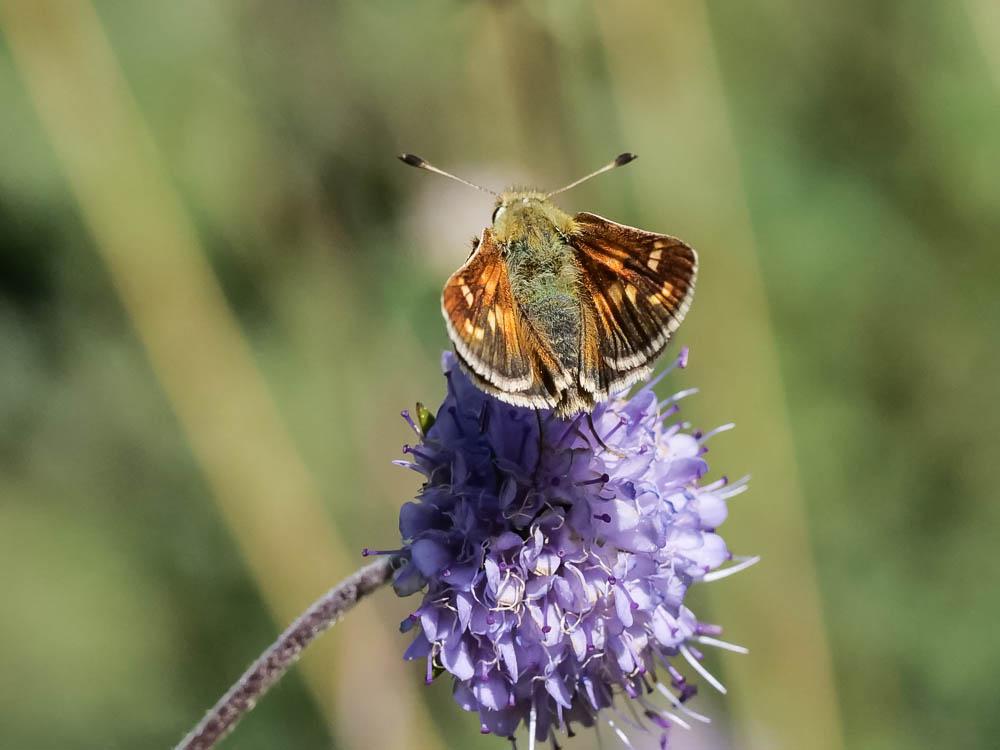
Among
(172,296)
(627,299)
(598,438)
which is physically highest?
(172,296)

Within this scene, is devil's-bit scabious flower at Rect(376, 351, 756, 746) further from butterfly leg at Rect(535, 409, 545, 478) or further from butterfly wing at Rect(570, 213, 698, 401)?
butterfly wing at Rect(570, 213, 698, 401)

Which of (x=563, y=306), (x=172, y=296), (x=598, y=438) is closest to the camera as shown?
(x=563, y=306)

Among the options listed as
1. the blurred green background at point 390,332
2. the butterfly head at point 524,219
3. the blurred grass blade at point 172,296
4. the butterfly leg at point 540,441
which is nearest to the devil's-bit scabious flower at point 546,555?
the butterfly leg at point 540,441

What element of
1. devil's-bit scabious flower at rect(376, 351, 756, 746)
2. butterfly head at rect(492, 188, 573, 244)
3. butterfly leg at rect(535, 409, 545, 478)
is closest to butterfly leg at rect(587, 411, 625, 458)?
devil's-bit scabious flower at rect(376, 351, 756, 746)

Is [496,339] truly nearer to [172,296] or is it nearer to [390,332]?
[390,332]

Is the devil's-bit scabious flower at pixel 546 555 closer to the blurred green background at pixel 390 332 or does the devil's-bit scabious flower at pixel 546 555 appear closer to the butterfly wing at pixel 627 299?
the butterfly wing at pixel 627 299

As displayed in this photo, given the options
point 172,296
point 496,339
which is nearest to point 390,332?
point 172,296
